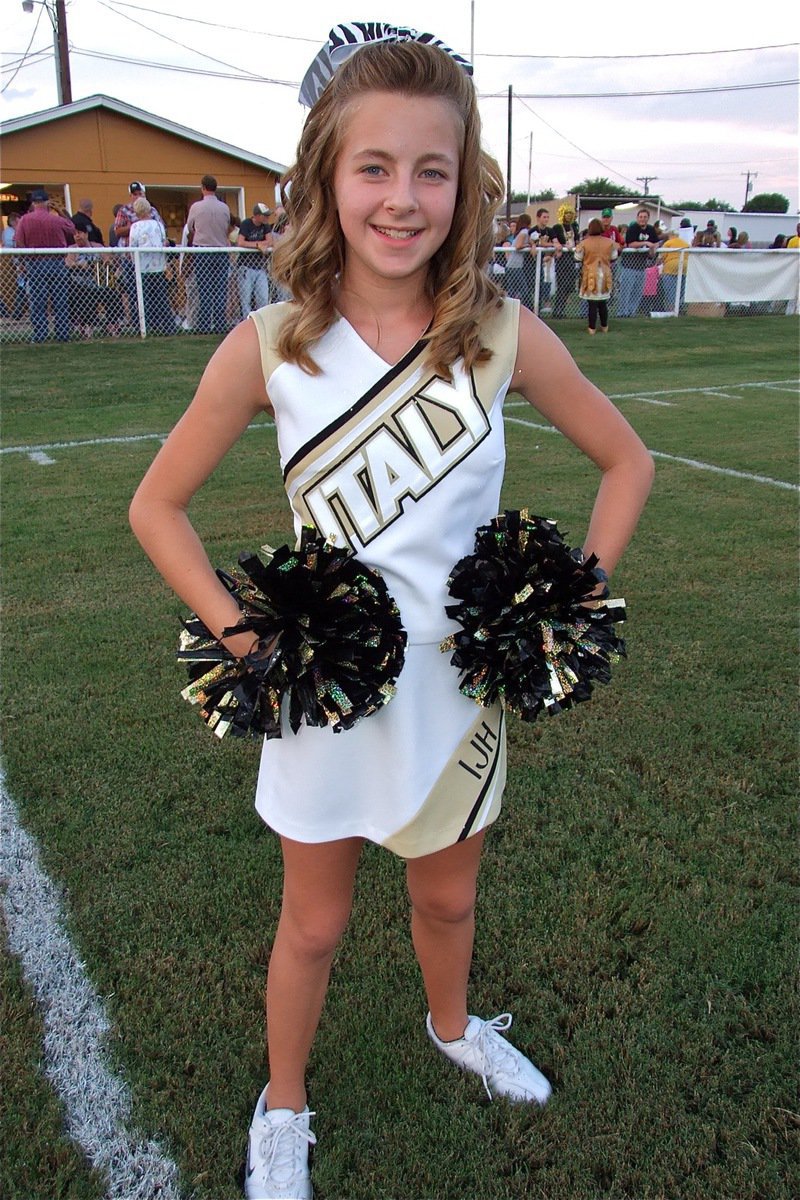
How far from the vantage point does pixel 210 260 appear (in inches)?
471

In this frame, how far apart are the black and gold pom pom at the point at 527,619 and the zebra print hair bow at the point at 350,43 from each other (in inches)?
29.9

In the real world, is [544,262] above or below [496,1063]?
above

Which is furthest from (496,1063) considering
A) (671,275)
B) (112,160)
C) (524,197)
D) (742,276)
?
(524,197)

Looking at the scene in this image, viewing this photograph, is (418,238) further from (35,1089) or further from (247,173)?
(247,173)

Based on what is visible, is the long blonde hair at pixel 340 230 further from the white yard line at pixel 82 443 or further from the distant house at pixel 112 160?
the distant house at pixel 112 160

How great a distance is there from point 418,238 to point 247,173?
22193 mm

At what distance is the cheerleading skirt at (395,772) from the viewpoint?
1629mm

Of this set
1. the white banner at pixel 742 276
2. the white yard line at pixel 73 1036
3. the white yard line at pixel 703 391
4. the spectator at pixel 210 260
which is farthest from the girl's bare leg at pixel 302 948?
the white banner at pixel 742 276

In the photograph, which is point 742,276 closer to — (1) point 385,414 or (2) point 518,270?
(2) point 518,270

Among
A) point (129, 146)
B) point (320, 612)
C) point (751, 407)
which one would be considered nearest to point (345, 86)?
point (320, 612)

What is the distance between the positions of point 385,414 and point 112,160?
2165cm

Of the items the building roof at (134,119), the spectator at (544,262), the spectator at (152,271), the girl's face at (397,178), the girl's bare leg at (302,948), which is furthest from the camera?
the building roof at (134,119)

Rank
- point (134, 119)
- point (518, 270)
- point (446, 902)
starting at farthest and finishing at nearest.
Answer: point (134, 119) → point (518, 270) → point (446, 902)

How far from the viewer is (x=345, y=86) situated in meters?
1.51
